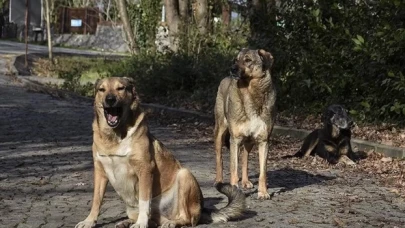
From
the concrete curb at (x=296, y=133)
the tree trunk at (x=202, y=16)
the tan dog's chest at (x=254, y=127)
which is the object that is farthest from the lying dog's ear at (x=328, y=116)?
the tree trunk at (x=202, y=16)

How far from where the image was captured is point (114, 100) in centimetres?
683

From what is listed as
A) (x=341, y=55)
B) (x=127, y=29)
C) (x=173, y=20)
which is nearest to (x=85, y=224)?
(x=341, y=55)

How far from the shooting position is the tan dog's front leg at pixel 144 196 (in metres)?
6.93

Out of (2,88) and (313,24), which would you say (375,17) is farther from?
(2,88)

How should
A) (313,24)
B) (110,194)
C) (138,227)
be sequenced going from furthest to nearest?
1. (313,24)
2. (110,194)
3. (138,227)

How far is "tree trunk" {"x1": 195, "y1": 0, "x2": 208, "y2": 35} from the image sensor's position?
23578 millimetres

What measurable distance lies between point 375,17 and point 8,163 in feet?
26.8

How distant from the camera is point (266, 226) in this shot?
301 inches

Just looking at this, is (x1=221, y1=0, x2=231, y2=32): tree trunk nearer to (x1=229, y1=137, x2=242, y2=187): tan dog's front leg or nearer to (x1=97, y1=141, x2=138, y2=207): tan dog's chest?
(x1=229, y1=137, x2=242, y2=187): tan dog's front leg

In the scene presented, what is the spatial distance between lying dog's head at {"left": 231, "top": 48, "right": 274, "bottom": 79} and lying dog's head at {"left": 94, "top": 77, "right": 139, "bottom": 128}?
7.31ft

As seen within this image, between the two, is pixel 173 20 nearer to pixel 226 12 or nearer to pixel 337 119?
pixel 226 12

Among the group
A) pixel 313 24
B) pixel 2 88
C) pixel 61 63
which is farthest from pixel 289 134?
pixel 61 63

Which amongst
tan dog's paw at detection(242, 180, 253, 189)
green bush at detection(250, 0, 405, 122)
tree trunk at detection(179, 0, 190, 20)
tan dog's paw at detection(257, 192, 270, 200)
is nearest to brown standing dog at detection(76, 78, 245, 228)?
tan dog's paw at detection(257, 192, 270, 200)

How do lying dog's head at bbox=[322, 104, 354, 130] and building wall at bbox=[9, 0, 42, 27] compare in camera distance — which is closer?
lying dog's head at bbox=[322, 104, 354, 130]
